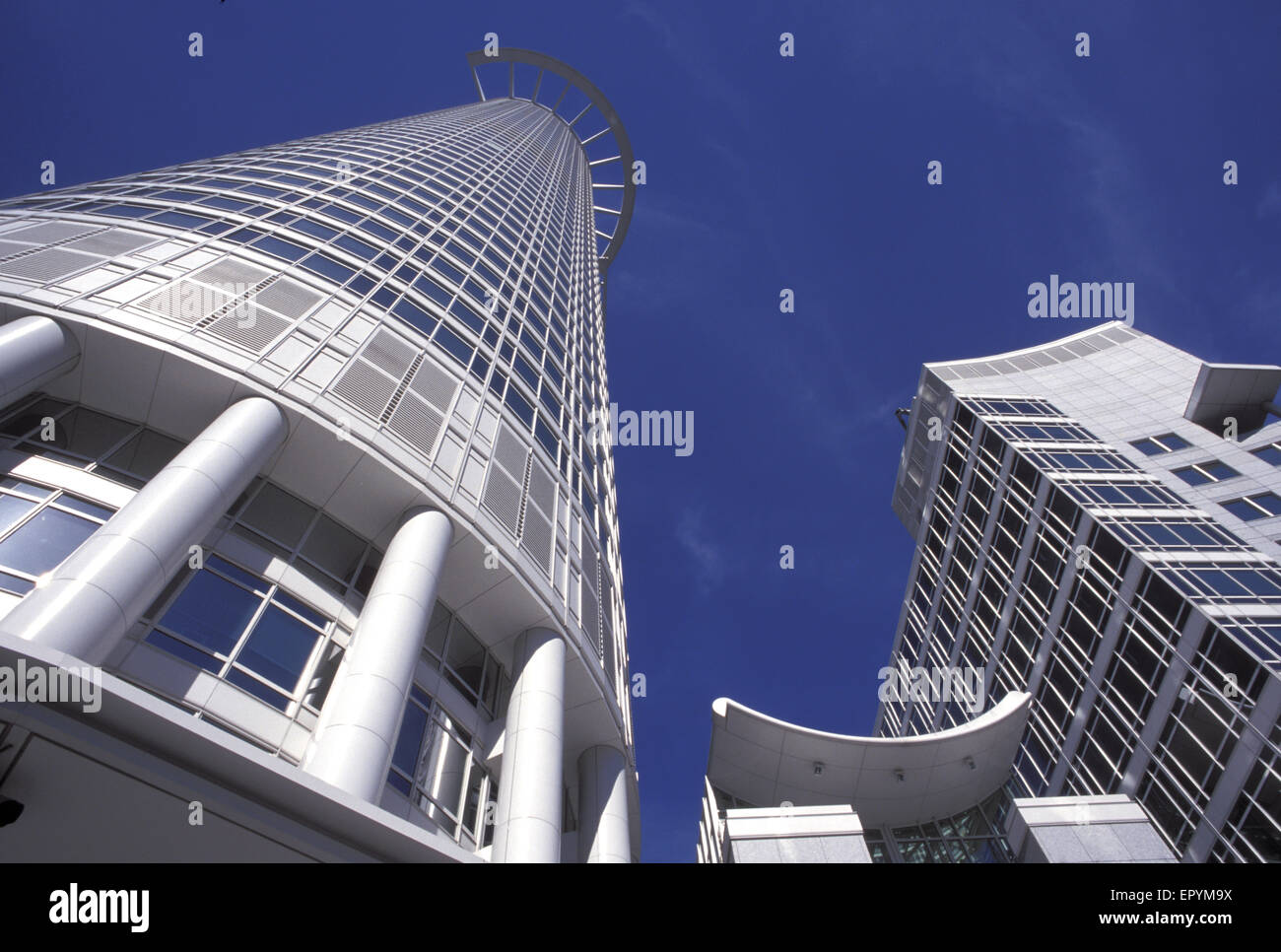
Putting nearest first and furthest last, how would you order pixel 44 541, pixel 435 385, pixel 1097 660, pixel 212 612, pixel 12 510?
pixel 44 541 → pixel 12 510 → pixel 212 612 → pixel 435 385 → pixel 1097 660

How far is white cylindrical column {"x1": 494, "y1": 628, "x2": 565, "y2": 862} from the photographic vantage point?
12422mm

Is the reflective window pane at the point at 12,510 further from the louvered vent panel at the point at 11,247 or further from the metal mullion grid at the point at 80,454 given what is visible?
the louvered vent panel at the point at 11,247

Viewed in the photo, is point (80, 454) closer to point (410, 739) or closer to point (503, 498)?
point (410, 739)

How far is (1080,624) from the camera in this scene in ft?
112

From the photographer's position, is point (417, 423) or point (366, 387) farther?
point (417, 423)

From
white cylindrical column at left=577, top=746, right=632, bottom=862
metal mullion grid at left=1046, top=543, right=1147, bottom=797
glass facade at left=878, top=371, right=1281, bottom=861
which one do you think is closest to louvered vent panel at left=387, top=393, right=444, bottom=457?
white cylindrical column at left=577, top=746, right=632, bottom=862

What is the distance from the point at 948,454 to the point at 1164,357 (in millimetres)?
13995

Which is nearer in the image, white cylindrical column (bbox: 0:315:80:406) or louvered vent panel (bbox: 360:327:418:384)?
white cylindrical column (bbox: 0:315:80:406)

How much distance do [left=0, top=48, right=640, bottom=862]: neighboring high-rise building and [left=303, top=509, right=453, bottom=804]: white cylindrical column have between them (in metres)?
0.05

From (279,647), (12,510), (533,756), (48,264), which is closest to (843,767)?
(533,756)

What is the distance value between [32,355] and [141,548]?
5.57 m

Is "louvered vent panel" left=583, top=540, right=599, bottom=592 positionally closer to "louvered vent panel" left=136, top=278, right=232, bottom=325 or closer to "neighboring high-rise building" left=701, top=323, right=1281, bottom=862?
"neighboring high-rise building" left=701, top=323, right=1281, bottom=862
